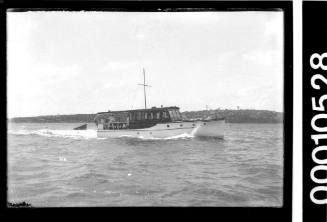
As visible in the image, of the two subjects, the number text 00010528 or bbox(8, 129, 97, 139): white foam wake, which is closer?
the number text 00010528

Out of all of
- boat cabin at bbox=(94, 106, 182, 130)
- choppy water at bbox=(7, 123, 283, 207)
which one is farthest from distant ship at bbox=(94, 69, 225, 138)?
choppy water at bbox=(7, 123, 283, 207)

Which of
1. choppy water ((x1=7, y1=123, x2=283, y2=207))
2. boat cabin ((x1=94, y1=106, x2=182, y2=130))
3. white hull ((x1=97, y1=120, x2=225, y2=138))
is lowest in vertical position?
choppy water ((x1=7, y1=123, x2=283, y2=207))

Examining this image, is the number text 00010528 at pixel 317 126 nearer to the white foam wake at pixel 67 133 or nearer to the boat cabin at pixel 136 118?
the boat cabin at pixel 136 118

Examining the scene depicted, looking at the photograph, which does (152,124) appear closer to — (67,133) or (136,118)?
(136,118)

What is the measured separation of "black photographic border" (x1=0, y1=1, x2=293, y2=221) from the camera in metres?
2.01

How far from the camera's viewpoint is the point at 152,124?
2.34 metres

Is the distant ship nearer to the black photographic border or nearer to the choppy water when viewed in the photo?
the choppy water

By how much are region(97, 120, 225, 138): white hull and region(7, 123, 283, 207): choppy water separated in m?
0.11

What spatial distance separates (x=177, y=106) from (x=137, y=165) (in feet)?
1.66

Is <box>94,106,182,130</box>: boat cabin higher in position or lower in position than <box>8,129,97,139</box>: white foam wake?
higher
